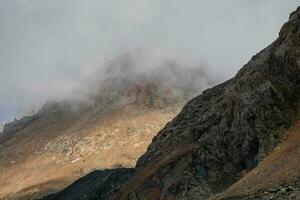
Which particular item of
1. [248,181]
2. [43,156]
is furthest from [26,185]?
[248,181]

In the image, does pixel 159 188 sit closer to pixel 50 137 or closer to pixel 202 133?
pixel 202 133

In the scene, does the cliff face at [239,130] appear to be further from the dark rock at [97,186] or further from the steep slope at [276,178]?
the dark rock at [97,186]

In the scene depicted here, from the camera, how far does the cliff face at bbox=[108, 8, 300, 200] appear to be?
151 ft

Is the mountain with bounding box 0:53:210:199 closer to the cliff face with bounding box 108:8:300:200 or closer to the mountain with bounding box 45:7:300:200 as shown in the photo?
the mountain with bounding box 45:7:300:200

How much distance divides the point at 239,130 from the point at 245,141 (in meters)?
1.55

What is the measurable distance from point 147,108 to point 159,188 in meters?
135

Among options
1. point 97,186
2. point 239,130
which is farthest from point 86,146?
point 239,130

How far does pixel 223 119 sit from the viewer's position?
172 feet

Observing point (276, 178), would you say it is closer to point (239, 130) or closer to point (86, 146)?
point (239, 130)

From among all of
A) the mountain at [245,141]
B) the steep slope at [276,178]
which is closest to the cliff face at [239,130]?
the mountain at [245,141]

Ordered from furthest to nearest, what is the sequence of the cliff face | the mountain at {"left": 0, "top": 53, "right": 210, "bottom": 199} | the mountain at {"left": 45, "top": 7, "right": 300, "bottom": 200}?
the mountain at {"left": 0, "top": 53, "right": 210, "bottom": 199} < the cliff face < the mountain at {"left": 45, "top": 7, "right": 300, "bottom": 200}

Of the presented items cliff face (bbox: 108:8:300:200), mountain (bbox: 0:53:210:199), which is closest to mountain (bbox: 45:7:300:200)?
cliff face (bbox: 108:8:300:200)

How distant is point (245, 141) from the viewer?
47.8 meters

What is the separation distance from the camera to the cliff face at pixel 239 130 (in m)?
46.1
